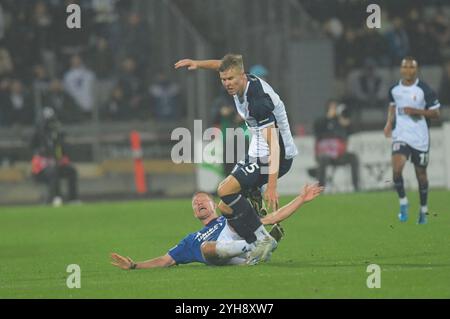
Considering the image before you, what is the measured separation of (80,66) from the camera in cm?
2888

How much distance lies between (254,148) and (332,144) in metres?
13.2

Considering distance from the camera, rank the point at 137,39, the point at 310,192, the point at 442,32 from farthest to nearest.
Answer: the point at 442,32 → the point at 137,39 → the point at 310,192

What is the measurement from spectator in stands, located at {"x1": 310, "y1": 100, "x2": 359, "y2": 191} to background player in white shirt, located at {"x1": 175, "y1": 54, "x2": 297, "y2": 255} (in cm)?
1321

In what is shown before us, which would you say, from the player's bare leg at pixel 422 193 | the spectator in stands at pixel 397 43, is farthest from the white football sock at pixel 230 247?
the spectator in stands at pixel 397 43

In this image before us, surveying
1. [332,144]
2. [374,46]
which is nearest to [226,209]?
[332,144]

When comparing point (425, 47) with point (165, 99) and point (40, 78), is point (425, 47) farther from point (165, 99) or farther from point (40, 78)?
point (40, 78)

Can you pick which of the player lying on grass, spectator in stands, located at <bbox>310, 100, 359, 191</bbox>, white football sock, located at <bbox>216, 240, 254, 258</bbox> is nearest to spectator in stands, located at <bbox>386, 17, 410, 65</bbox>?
spectator in stands, located at <bbox>310, 100, 359, 191</bbox>

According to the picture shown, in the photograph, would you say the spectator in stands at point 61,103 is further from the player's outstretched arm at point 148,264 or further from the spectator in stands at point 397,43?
the player's outstretched arm at point 148,264

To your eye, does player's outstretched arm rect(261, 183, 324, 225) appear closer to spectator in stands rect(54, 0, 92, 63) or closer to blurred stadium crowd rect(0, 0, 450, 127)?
blurred stadium crowd rect(0, 0, 450, 127)

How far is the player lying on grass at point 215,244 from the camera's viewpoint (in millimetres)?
13617

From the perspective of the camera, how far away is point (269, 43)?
97.9 ft

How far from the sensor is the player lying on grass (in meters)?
13.6

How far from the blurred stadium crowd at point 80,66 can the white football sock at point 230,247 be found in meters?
15.0

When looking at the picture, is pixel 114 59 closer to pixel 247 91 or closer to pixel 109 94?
pixel 109 94
